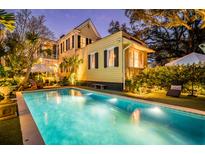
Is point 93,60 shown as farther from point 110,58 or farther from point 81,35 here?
point 81,35

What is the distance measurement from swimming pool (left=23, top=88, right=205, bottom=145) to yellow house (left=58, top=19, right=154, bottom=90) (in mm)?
4337

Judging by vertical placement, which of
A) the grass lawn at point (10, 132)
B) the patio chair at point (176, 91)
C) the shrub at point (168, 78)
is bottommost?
the grass lawn at point (10, 132)

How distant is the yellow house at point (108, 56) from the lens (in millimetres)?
11617

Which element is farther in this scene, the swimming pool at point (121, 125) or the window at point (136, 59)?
the window at point (136, 59)

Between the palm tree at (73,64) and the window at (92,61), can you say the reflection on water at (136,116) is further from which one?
the palm tree at (73,64)

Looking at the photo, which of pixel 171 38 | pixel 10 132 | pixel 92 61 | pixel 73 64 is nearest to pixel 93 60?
pixel 92 61

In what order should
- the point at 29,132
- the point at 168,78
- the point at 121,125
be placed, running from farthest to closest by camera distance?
Answer: the point at 168,78 → the point at 121,125 → the point at 29,132

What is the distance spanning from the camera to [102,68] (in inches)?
537

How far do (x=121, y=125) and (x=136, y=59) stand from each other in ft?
30.7

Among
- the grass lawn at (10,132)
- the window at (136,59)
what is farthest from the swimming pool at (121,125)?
the window at (136,59)

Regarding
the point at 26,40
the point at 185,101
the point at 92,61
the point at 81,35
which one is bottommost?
the point at 185,101
